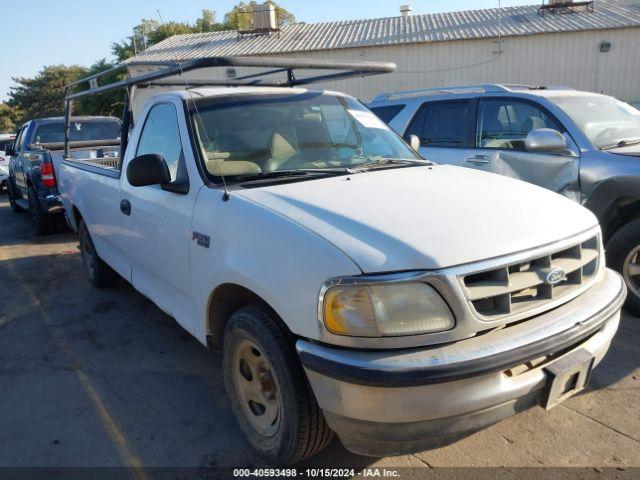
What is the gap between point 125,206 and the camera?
13.2ft

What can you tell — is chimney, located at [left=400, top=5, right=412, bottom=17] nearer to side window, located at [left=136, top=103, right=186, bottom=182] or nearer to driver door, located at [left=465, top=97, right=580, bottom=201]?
driver door, located at [left=465, top=97, right=580, bottom=201]

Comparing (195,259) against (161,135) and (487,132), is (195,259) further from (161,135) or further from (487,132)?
(487,132)

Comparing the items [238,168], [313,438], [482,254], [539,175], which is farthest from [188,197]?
[539,175]

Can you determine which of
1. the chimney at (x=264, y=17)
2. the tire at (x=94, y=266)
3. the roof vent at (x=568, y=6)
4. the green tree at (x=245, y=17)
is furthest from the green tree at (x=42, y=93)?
the tire at (x=94, y=266)

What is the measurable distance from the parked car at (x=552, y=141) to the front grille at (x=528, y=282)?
199 cm

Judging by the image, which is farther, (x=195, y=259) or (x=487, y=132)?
(x=487, y=132)

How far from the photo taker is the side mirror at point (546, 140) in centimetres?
456

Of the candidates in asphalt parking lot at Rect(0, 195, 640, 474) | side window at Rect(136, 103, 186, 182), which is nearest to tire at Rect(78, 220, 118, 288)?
asphalt parking lot at Rect(0, 195, 640, 474)

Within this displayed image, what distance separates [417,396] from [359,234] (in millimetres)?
691

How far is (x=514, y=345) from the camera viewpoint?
Answer: 2.17 m

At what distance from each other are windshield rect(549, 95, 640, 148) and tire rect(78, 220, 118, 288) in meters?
4.73

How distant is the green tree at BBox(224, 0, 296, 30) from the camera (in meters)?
34.9

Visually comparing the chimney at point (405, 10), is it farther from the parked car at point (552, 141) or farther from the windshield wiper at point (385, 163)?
the windshield wiper at point (385, 163)

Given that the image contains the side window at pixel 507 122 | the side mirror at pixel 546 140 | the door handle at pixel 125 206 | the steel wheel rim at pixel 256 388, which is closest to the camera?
the steel wheel rim at pixel 256 388
